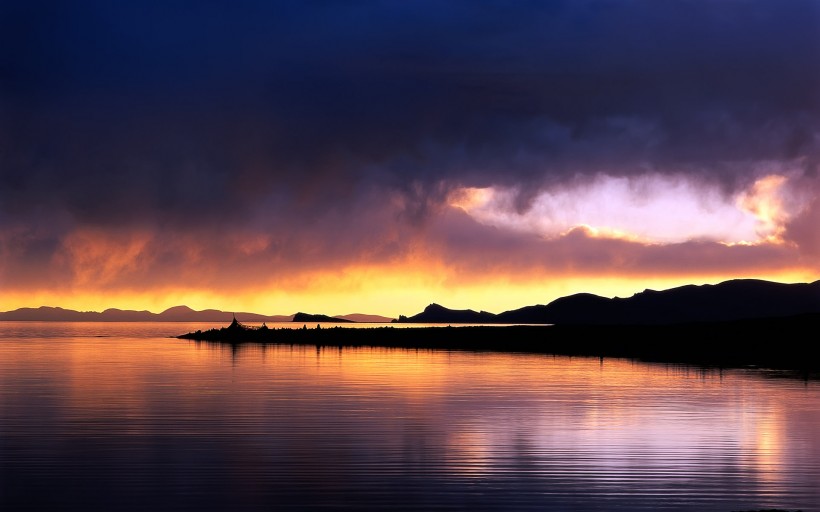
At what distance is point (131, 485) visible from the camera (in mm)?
27062

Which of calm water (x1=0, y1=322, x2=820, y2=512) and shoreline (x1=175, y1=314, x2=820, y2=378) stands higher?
shoreline (x1=175, y1=314, x2=820, y2=378)

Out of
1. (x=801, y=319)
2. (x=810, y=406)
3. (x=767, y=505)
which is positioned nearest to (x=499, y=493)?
(x=767, y=505)

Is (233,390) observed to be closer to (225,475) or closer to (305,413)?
(305,413)

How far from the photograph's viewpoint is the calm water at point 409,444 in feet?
83.7

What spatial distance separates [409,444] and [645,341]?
118 m

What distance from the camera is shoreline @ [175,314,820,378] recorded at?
104812 mm

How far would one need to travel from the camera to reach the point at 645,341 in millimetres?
147500

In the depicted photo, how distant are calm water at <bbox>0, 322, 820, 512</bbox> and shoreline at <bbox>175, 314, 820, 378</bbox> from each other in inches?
1421

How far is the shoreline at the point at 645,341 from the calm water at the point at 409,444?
3609 centimetres

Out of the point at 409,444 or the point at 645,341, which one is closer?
the point at 409,444

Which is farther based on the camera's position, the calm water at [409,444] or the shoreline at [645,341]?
the shoreline at [645,341]

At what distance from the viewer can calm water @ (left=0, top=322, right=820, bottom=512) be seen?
2552cm

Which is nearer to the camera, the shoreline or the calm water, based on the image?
the calm water

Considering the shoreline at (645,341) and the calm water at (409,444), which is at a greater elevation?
the shoreline at (645,341)
